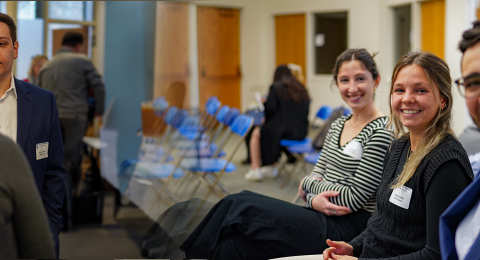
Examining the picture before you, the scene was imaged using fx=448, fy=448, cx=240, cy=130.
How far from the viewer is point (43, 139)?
5.25 ft

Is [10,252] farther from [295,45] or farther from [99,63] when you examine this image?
[295,45]

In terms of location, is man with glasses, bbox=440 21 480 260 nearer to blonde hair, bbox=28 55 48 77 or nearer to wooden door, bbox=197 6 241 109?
blonde hair, bbox=28 55 48 77

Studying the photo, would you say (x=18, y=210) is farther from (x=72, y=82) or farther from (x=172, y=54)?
(x=72, y=82)

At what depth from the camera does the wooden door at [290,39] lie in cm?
1022

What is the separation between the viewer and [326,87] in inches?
384

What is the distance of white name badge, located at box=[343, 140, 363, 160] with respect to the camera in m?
1.92

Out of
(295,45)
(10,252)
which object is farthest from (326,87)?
(10,252)

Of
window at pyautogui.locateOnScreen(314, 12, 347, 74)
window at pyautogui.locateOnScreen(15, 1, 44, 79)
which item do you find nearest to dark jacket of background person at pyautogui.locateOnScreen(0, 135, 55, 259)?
window at pyautogui.locateOnScreen(15, 1, 44, 79)

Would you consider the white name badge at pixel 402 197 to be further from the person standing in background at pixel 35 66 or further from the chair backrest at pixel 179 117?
the person standing in background at pixel 35 66

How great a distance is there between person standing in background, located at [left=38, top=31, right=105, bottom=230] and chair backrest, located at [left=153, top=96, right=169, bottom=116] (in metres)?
0.52

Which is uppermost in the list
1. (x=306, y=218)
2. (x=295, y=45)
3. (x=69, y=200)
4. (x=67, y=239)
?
(x=295, y=45)

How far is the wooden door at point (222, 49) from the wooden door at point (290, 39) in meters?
0.98

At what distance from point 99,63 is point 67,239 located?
4.84 feet

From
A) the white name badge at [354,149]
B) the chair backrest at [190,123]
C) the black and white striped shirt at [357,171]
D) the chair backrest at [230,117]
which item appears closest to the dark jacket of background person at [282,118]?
the chair backrest at [230,117]
